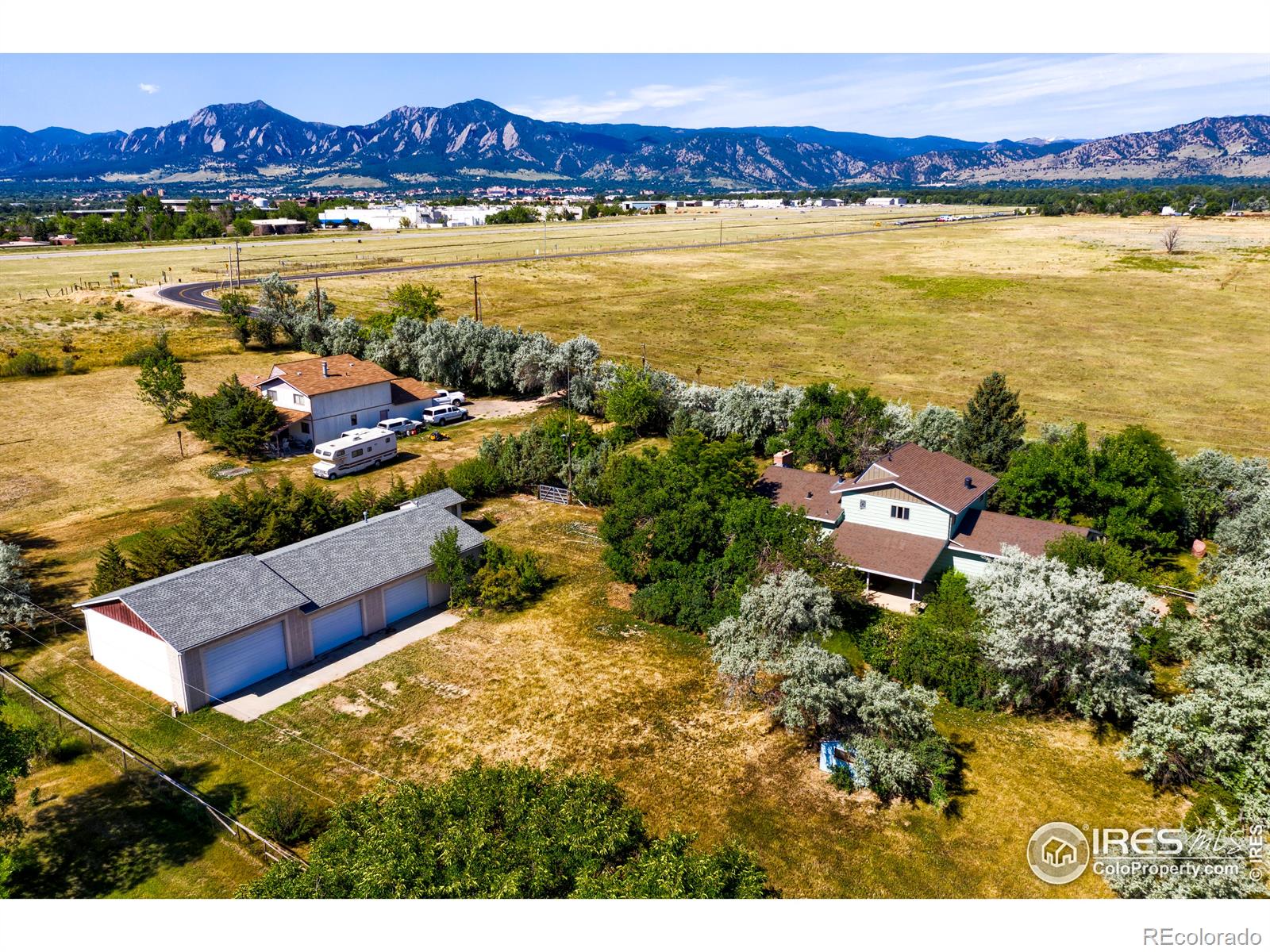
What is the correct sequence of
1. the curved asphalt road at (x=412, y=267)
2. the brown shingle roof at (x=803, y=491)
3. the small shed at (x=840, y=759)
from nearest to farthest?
the small shed at (x=840, y=759) < the brown shingle roof at (x=803, y=491) < the curved asphalt road at (x=412, y=267)

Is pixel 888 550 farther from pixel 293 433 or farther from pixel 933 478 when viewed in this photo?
pixel 293 433

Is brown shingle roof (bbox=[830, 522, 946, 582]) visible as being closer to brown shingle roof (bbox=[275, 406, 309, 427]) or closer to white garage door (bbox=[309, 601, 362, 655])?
white garage door (bbox=[309, 601, 362, 655])

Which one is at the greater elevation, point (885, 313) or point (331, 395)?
point (885, 313)

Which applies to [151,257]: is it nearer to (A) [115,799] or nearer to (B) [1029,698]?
(A) [115,799]

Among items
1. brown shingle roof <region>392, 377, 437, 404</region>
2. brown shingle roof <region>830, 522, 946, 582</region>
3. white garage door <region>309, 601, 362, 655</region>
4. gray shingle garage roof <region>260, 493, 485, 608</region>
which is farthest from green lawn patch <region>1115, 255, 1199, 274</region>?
white garage door <region>309, 601, 362, 655</region>

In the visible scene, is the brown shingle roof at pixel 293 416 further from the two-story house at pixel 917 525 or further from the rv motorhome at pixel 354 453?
the two-story house at pixel 917 525

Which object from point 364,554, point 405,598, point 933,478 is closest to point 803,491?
point 933,478

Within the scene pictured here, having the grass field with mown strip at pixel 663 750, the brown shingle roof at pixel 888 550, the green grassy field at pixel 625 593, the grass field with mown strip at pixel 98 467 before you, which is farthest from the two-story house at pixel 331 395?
the brown shingle roof at pixel 888 550
